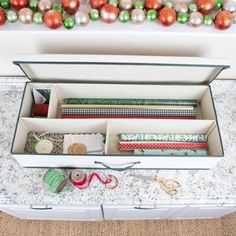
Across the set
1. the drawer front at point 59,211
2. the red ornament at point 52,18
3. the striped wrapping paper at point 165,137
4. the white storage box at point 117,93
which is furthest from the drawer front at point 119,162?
the red ornament at point 52,18

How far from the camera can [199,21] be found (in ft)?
3.20

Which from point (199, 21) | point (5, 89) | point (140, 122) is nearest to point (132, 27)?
point (199, 21)

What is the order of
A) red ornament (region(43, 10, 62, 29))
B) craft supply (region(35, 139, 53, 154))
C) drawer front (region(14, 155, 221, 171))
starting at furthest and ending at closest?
craft supply (region(35, 139, 53, 154))
drawer front (region(14, 155, 221, 171))
red ornament (region(43, 10, 62, 29))

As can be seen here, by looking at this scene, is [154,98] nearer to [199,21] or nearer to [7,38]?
[199,21]

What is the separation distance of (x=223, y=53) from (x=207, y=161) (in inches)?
16.2

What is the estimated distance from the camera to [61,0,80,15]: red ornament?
3.13 feet

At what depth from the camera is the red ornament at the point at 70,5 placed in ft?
3.13

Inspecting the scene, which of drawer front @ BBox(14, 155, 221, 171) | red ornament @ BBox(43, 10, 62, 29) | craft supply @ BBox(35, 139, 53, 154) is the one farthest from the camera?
craft supply @ BBox(35, 139, 53, 154)

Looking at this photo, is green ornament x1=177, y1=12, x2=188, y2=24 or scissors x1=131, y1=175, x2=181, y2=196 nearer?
green ornament x1=177, y1=12, x2=188, y2=24

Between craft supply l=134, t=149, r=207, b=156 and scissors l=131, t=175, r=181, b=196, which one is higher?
craft supply l=134, t=149, r=207, b=156

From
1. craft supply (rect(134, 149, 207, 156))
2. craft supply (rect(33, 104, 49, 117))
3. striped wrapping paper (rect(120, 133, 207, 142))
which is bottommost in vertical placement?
craft supply (rect(134, 149, 207, 156))

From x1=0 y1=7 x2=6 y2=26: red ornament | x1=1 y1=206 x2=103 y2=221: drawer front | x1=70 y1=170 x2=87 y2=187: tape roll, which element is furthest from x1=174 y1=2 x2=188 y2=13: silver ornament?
x1=1 y1=206 x2=103 y2=221: drawer front

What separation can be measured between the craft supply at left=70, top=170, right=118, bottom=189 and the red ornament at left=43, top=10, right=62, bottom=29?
1.72 feet

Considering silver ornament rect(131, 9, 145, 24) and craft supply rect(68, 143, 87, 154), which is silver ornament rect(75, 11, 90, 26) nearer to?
silver ornament rect(131, 9, 145, 24)
